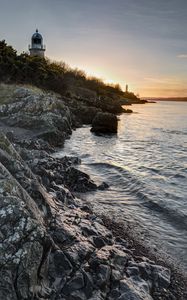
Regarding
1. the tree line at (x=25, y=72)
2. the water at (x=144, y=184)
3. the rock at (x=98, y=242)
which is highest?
the tree line at (x=25, y=72)

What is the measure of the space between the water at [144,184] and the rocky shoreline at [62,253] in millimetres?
1365

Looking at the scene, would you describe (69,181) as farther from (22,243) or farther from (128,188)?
(22,243)

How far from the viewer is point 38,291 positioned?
726cm

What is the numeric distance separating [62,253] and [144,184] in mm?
11856

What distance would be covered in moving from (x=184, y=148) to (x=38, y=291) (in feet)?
99.5

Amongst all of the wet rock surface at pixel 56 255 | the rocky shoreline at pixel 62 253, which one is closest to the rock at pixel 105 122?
the rocky shoreline at pixel 62 253

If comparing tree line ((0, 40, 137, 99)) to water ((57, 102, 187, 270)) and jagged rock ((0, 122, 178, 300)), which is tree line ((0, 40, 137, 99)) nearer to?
water ((57, 102, 187, 270))

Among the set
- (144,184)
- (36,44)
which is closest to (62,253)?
(144,184)

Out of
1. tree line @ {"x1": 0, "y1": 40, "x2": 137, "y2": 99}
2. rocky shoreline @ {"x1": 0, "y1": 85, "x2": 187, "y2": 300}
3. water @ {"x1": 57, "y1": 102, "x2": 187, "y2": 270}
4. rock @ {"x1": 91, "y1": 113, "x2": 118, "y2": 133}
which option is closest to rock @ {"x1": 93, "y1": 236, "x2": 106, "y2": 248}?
rocky shoreline @ {"x1": 0, "y1": 85, "x2": 187, "y2": 300}

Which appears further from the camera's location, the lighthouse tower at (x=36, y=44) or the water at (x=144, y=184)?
the lighthouse tower at (x=36, y=44)

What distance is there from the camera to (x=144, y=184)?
19.8 m

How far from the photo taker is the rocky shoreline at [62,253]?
282 inches

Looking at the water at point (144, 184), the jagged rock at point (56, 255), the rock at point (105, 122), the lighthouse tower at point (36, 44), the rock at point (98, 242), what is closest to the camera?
the jagged rock at point (56, 255)

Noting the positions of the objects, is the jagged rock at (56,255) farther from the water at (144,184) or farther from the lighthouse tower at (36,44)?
the lighthouse tower at (36,44)
